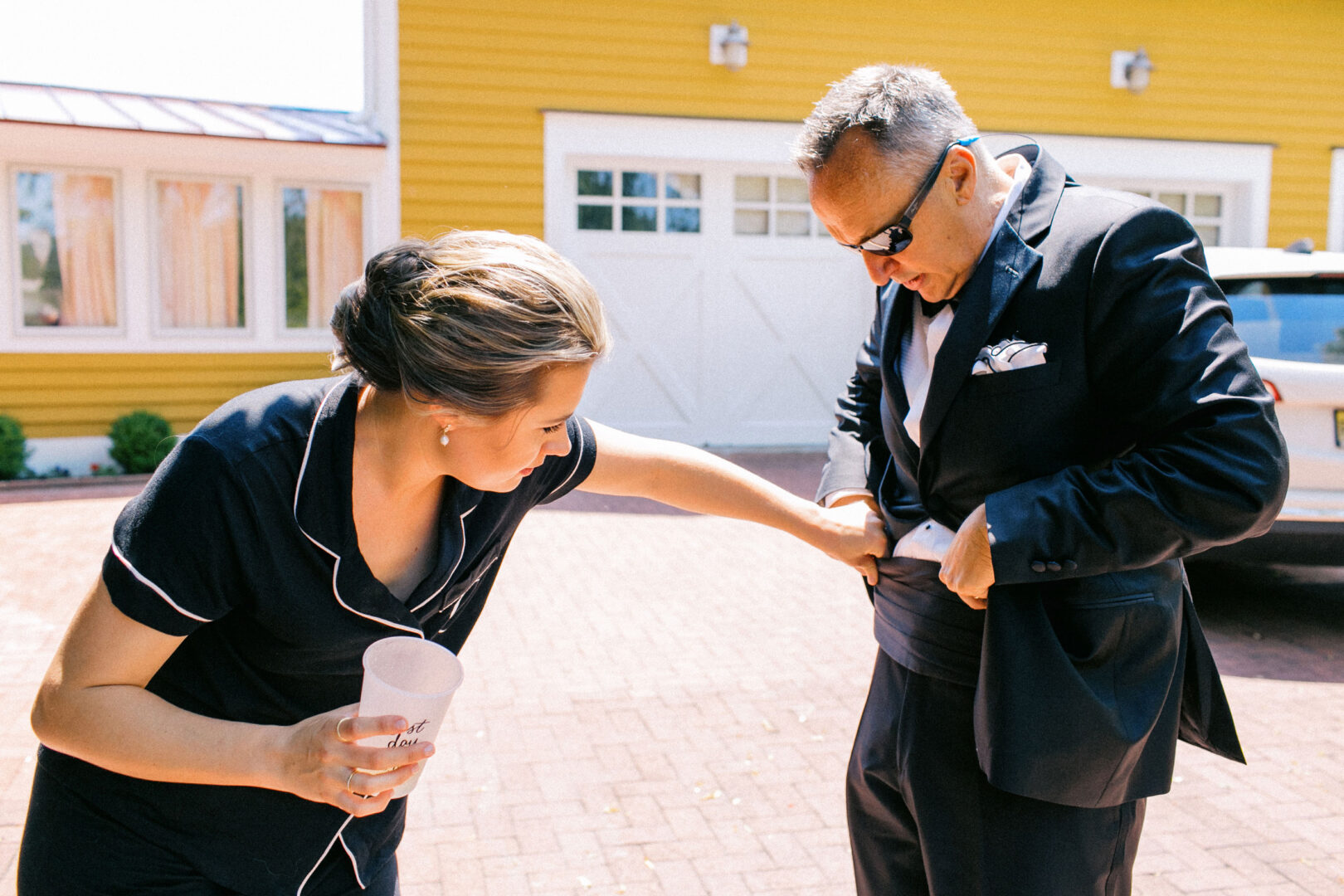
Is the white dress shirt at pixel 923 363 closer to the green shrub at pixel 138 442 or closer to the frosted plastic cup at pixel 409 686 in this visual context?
the frosted plastic cup at pixel 409 686

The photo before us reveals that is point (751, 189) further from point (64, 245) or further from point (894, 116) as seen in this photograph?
point (894, 116)

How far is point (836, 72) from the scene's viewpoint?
37.5 ft

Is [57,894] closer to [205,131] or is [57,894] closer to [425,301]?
[425,301]

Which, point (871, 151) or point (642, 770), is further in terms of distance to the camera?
point (642, 770)

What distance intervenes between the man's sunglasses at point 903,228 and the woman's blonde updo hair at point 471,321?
518 millimetres

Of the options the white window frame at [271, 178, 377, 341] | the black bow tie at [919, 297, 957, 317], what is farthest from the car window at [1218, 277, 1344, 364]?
the white window frame at [271, 178, 377, 341]

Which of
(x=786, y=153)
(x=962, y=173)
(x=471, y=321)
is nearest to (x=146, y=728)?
(x=471, y=321)

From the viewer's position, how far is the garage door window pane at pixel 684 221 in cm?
1137

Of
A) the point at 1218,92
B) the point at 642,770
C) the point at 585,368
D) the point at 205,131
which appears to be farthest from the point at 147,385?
A: the point at 1218,92

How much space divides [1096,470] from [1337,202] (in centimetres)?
1341

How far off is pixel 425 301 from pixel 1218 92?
43.2 ft

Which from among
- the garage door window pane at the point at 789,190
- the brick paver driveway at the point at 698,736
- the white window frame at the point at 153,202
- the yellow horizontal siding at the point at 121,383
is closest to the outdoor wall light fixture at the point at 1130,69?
the garage door window pane at the point at 789,190

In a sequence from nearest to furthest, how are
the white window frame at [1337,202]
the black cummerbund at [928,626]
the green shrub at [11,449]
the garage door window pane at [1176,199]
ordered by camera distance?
the black cummerbund at [928,626] → the green shrub at [11,449] → the garage door window pane at [1176,199] → the white window frame at [1337,202]

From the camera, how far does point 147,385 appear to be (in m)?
10.3
